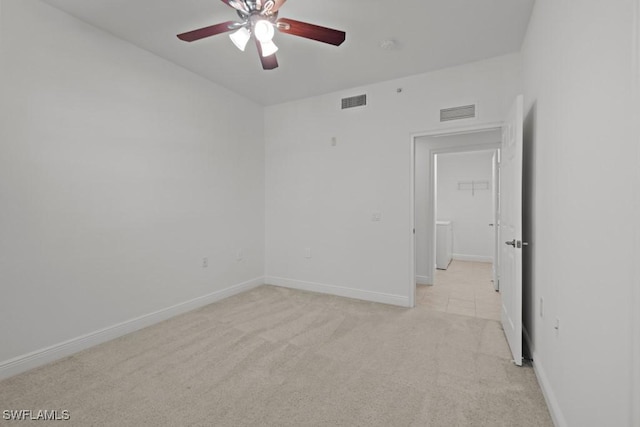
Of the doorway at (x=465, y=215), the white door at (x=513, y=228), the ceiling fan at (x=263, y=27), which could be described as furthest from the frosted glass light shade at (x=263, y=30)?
the doorway at (x=465, y=215)

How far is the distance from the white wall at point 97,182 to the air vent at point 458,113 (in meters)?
2.68

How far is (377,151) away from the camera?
3771mm

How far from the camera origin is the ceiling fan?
1892 mm

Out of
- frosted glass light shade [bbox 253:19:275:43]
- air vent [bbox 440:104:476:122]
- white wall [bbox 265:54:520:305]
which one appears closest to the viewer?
frosted glass light shade [bbox 253:19:275:43]

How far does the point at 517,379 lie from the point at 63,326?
348cm

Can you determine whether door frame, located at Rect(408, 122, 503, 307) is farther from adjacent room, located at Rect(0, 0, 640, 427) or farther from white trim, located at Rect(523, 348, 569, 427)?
white trim, located at Rect(523, 348, 569, 427)

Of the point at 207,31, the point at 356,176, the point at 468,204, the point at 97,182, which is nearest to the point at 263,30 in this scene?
the point at 207,31

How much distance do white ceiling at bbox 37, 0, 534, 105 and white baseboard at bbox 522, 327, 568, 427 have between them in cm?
264

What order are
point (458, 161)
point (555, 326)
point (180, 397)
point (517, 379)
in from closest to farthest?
point (555, 326)
point (180, 397)
point (517, 379)
point (458, 161)

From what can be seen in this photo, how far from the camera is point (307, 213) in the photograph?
430 cm

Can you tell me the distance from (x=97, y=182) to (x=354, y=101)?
2943 millimetres

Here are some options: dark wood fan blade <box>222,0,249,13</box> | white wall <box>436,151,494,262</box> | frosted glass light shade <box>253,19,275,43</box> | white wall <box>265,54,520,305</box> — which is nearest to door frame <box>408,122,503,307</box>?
white wall <box>265,54,520,305</box>

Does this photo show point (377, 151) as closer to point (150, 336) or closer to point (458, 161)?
point (150, 336)

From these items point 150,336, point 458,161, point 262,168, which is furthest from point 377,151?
point 458,161
